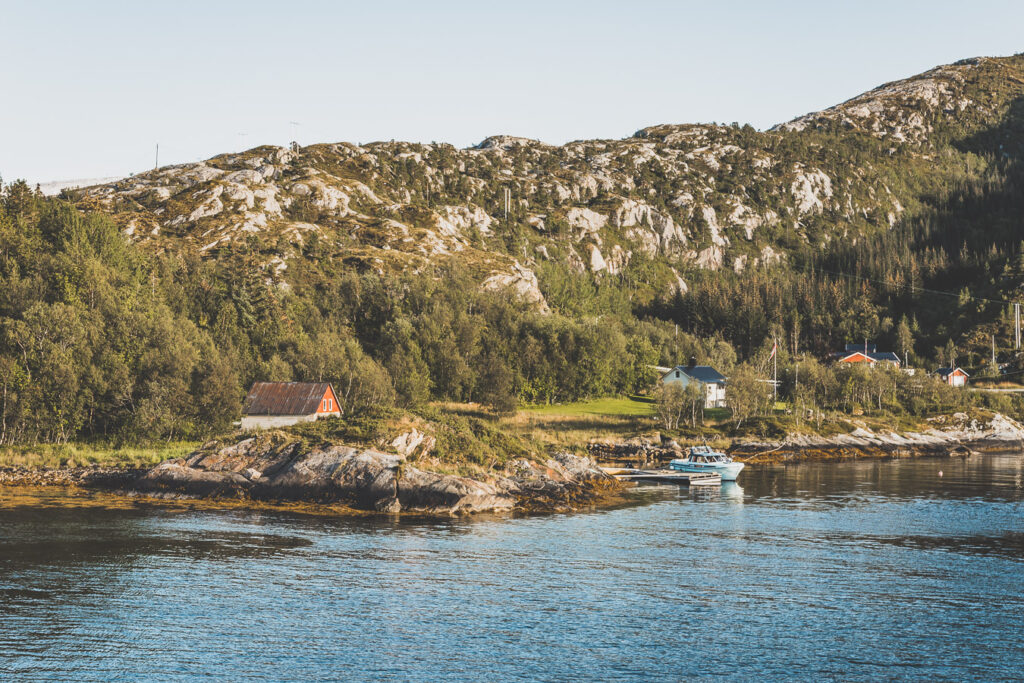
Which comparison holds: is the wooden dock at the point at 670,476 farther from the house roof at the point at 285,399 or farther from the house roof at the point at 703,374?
the house roof at the point at 703,374

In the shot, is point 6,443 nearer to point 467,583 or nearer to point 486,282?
point 467,583

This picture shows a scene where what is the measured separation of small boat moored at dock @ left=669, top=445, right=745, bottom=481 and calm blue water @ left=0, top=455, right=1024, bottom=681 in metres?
22.6

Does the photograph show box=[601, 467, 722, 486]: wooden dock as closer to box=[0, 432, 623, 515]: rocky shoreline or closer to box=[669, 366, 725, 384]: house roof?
box=[0, 432, 623, 515]: rocky shoreline

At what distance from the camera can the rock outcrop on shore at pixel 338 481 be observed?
55094 mm

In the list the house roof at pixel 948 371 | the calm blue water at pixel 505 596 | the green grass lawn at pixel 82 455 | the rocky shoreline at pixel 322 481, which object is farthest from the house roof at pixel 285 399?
the house roof at pixel 948 371

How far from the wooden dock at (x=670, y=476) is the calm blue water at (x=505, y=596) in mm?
21485

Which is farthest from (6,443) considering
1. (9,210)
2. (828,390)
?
(828,390)

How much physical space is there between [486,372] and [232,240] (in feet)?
289

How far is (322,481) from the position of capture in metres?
56.9

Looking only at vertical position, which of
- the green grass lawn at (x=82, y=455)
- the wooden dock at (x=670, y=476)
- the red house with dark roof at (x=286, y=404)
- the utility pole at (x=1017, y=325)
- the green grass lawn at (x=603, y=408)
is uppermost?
the utility pole at (x=1017, y=325)

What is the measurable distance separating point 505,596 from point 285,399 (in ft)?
166

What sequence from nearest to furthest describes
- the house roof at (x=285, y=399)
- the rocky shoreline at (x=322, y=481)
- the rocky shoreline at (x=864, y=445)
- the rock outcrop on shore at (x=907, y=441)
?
the rocky shoreline at (x=322, y=481), the house roof at (x=285, y=399), the rocky shoreline at (x=864, y=445), the rock outcrop on shore at (x=907, y=441)

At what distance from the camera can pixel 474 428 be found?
6725 centimetres

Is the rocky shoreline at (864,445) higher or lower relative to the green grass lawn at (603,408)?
lower
